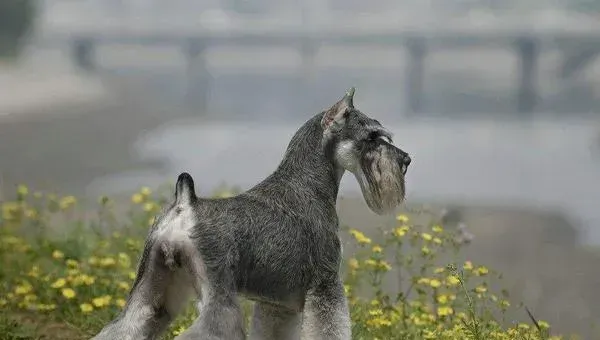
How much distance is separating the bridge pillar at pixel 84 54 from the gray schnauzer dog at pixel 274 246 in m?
3.34

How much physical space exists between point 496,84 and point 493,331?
2142mm

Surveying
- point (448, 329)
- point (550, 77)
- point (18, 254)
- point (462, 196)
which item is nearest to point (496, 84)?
point (550, 77)

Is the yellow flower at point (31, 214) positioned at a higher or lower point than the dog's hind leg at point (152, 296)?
higher

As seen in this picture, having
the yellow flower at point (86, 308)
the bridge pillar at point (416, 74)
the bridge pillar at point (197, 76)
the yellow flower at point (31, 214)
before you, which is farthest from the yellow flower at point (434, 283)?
the yellow flower at point (31, 214)

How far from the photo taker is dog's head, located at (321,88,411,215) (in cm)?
383

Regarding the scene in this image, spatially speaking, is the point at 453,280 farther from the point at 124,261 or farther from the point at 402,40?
the point at 402,40

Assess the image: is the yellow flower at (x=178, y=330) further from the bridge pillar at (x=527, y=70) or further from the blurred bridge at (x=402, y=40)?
the bridge pillar at (x=527, y=70)

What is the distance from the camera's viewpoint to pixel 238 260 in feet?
11.7

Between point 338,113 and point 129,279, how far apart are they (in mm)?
Answer: 2537

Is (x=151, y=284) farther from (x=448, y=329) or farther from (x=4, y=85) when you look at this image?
(x=4, y=85)

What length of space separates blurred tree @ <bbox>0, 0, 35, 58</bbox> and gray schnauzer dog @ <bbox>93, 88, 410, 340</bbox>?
376 cm

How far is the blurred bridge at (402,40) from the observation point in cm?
641

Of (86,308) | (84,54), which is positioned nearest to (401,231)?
(86,308)

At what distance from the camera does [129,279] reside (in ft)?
19.5
